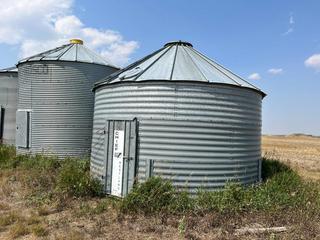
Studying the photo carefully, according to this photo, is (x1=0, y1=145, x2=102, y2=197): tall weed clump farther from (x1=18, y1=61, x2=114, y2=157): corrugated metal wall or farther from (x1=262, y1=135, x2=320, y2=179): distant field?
(x1=262, y1=135, x2=320, y2=179): distant field

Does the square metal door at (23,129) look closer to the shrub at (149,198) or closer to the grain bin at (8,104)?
the grain bin at (8,104)

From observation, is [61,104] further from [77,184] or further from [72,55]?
[77,184]

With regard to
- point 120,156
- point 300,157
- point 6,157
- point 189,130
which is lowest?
point 300,157

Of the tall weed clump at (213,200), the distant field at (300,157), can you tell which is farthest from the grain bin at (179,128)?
the distant field at (300,157)

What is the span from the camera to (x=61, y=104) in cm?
1467

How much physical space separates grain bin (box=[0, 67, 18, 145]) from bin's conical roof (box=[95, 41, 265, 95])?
8.88 meters

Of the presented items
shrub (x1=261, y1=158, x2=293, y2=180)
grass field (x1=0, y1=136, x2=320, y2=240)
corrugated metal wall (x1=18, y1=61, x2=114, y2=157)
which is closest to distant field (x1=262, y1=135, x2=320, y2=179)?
shrub (x1=261, y1=158, x2=293, y2=180)

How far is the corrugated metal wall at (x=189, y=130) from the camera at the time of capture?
9117mm

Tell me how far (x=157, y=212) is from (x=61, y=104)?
7.83m

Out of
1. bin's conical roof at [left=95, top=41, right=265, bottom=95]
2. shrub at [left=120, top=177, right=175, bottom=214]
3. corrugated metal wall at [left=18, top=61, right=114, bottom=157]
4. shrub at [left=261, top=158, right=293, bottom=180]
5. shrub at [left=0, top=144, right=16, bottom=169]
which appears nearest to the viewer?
Answer: shrub at [left=120, top=177, right=175, bottom=214]

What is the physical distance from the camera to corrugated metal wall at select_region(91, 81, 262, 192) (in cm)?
912

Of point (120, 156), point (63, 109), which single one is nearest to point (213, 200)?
point (120, 156)

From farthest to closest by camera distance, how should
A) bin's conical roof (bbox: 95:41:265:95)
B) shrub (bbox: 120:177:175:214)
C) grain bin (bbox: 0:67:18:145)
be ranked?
grain bin (bbox: 0:67:18:145), bin's conical roof (bbox: 95:41:265:95), shrub (bbox: 120:177:175:214)

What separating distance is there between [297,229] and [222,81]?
13.1ft
